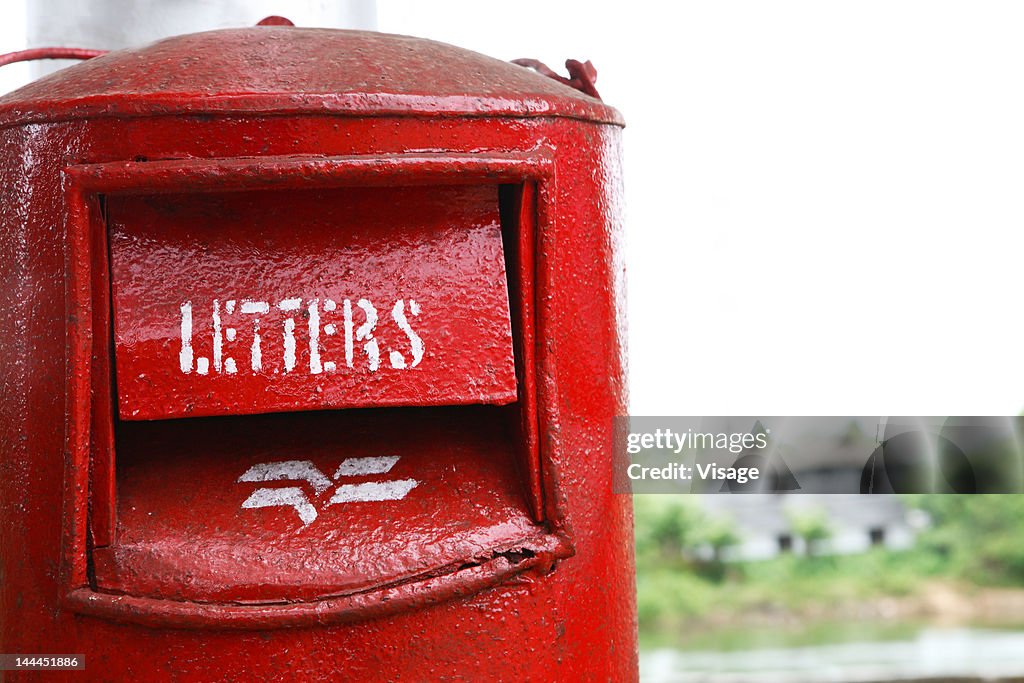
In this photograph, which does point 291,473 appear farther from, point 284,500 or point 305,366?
point 305,366

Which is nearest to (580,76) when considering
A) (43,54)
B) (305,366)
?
(305,366)

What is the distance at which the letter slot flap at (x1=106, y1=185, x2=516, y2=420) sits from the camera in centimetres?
116

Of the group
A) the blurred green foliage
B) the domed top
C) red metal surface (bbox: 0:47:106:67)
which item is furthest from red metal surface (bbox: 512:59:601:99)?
the blurred green foliage

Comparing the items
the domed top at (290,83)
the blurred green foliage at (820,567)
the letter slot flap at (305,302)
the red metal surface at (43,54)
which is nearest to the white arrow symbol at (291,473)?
the letter slot flap at (305,302)

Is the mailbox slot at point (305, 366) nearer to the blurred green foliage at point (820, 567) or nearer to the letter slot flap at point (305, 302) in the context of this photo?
the letter slot flap at point (305, 302)

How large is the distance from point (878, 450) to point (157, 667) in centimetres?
167

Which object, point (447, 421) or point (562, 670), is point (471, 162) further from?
point (562, 670)

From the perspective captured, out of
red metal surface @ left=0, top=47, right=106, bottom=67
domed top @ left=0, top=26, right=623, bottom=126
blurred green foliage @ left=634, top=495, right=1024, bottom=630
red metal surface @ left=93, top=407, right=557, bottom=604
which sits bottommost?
blurred green foliage @ left=634, top=495, right=1024, bottom=630

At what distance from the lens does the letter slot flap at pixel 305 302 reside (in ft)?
3.79

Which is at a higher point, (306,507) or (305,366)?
(305,366)

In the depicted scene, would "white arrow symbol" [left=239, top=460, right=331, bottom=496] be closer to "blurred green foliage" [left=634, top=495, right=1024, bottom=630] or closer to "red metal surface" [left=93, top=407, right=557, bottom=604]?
"red metal surface" [left=93, top=407, right=557, bottom=604]

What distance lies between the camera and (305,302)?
117 cm

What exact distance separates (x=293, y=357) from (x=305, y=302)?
64 millimetres

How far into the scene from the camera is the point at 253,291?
1.17 metres
